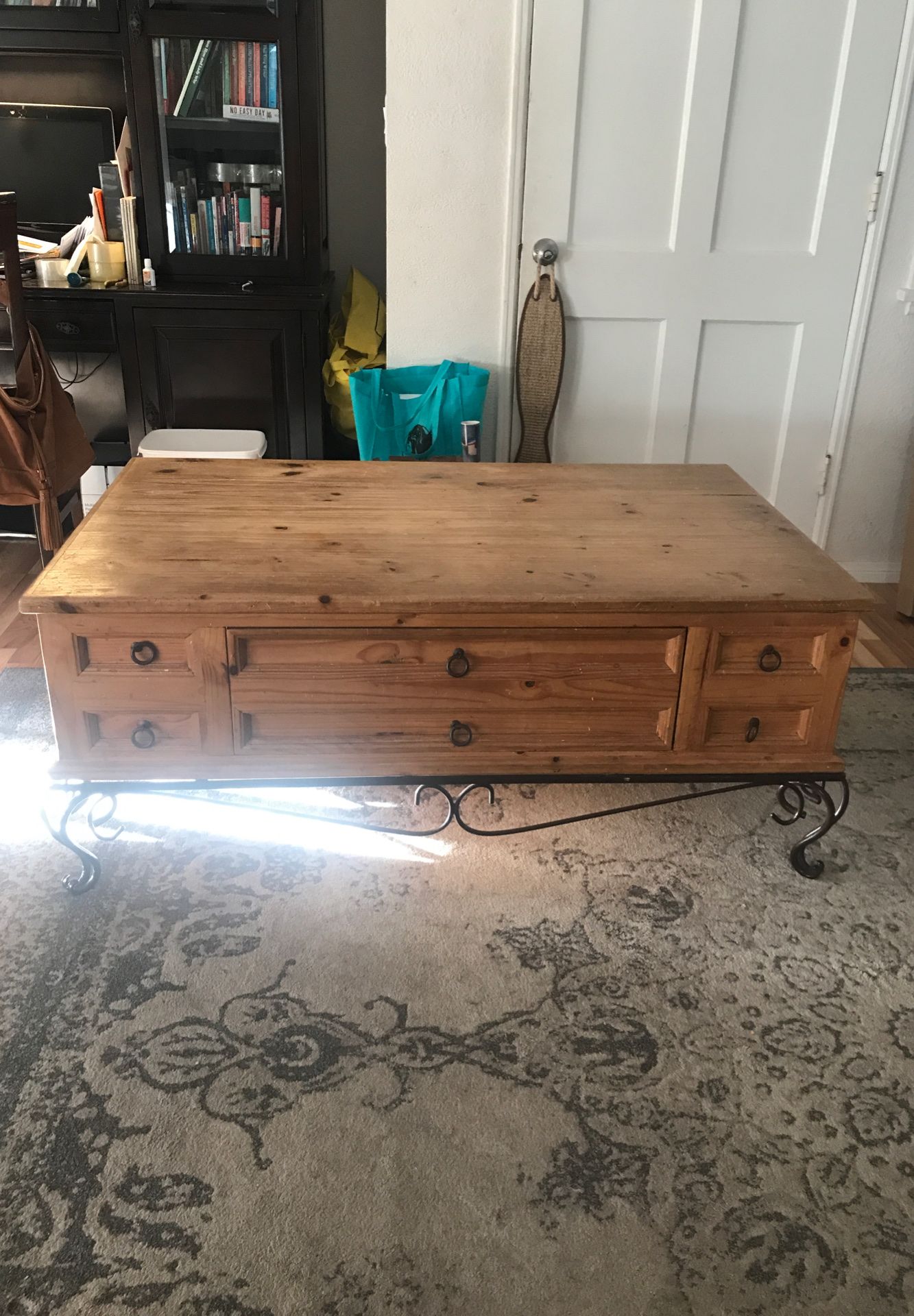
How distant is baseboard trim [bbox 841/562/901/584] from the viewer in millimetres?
3232

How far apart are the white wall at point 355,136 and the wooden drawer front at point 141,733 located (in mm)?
2314

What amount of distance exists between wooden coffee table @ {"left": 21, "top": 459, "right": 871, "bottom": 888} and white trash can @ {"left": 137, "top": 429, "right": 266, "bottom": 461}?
95cm

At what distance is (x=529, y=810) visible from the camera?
6.83 ft

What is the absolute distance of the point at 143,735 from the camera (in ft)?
5.43

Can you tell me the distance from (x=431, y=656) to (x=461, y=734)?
14 cm

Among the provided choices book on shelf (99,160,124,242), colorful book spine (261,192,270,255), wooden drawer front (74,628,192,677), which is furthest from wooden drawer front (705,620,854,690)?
book on shelf (99,160,124,242)

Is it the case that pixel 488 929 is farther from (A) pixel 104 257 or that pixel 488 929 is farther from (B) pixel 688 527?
(A) pixel 104 257

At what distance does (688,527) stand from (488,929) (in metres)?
0.78

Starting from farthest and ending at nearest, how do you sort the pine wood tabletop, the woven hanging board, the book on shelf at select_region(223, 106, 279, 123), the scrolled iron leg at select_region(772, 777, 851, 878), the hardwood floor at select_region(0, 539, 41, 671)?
the book on shelf at select_region(223, 106, 279, 123), the woven hanging board, the hardwood floor at select_region(0, 539, 41, 671), the scrolled iron leg at select_region(772, 777, 851, 878), the pine wood tabletop

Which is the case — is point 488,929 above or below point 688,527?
below

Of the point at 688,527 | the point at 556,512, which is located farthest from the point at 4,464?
the point at 688,527

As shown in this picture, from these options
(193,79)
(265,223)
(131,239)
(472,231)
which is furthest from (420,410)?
(193,79)

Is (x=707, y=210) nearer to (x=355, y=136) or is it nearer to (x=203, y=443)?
(x=355, y=136)

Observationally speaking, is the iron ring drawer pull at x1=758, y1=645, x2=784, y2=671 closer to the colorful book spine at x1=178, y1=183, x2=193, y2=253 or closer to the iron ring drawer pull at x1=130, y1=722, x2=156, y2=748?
the iron ring drawer pull at x1=130, y1=722, x2=156, y2=748
